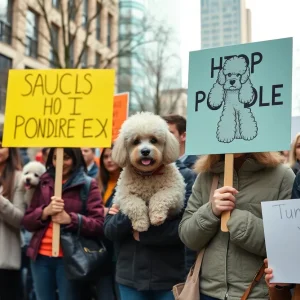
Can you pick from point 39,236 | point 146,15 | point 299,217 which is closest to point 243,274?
point 299,217

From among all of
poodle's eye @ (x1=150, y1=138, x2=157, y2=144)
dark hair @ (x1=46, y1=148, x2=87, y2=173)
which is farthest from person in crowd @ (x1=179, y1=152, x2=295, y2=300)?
dark hair @ (x1=46, y1=148, x2=87, y2=173)

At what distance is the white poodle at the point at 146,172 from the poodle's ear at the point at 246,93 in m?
0.65

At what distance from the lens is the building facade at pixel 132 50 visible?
15.2 meters

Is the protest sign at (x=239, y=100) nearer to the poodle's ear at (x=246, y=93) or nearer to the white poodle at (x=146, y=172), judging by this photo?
the poodle's ear at (x=246, y=93)

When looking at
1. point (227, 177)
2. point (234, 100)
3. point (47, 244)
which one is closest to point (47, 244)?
point (47, 244)

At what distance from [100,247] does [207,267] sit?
4.97 feet

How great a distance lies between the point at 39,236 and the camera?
3705 millimetres

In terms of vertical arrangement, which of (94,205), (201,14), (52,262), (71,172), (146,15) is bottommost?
(52,262)

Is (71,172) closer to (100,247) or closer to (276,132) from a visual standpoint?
(100,247)

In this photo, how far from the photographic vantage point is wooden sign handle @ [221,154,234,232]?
2.34 meters

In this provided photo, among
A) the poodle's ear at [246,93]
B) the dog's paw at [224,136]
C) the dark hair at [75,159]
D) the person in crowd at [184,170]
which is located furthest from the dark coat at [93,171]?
the poodle's ear at [246,93]

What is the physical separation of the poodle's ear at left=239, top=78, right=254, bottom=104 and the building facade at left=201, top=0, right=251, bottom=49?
0.75 metres

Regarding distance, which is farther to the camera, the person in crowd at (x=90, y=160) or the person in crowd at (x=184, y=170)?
the person in crowd at (x=90, y=160)

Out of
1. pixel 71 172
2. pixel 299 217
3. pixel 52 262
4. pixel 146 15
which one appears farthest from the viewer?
pixel 146 15
